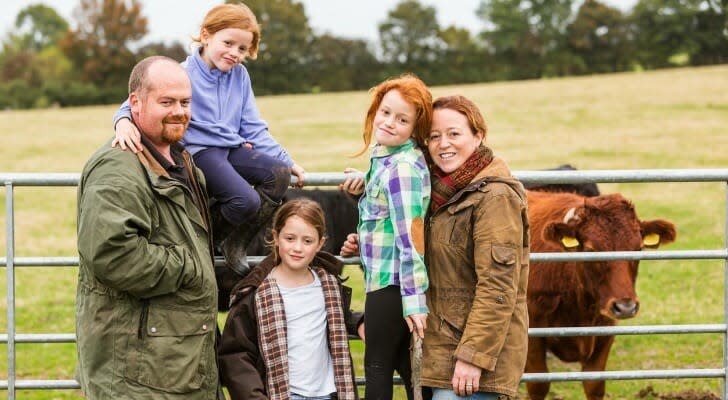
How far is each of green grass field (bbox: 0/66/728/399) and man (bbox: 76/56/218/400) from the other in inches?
149

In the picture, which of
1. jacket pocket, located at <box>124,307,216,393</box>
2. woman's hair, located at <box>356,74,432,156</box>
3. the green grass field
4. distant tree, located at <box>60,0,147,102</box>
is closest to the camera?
jacket pocket, located at <box>124,307,216,393</box>

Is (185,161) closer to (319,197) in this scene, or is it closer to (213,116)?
(213,116)

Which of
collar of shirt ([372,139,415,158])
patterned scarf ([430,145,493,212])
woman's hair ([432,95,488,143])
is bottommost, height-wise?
patterned scarf ([430,145,493,212])

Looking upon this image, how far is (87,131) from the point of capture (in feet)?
106

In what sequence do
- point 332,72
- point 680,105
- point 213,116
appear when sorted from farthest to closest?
point 332,72
point 680,105
point 213,116

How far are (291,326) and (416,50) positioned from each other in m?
55.0

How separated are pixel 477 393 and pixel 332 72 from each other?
5085 centimetres

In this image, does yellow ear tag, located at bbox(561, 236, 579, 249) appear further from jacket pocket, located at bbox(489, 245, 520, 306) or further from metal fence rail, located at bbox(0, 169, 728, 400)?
jacket pocket, located at bbox(489, 245, 520, 306)

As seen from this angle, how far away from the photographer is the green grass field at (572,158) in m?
8.35

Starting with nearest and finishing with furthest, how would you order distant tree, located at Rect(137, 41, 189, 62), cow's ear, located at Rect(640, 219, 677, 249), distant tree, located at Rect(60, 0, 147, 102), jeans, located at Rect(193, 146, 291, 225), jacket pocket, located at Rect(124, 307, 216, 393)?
jacket pocket, located at Rect(124, 307, 216, 393), jeans, located at Rect(193, 146, 291, 225), cow's ear, located at Rect(640, 219, 677, 249), distant tree, located at Rect(137, 41, 189, 62), distant tree, located at Rect(60, 0, 147, 102)

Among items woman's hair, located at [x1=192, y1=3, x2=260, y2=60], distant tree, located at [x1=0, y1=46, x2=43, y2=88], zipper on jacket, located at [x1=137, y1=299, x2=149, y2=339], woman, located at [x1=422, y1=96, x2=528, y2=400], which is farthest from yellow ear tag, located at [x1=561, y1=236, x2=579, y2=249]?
distant tree, located at [x1=0, y1=46, x2=43, y2=88]

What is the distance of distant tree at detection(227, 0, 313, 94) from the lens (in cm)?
5134

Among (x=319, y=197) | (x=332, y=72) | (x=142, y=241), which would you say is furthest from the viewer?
(x=332, y=72)

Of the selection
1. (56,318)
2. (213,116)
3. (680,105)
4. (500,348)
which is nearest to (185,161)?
(213,116)
